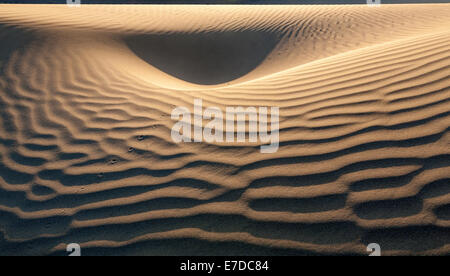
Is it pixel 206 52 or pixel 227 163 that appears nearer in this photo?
pixel 227 163

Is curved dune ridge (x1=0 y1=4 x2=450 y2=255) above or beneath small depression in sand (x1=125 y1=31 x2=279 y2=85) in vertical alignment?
beneath

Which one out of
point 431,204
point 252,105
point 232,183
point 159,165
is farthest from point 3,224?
point 431,204

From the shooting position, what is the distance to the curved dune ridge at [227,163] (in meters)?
1.62

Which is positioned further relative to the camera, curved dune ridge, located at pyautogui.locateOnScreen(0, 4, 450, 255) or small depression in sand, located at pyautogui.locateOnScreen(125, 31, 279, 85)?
small depression in sand, located at pyautogui.locateOnScreen(125, 31, 279, 85)

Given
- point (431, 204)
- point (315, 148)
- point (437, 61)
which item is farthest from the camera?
point (437, 61)

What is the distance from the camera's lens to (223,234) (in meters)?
1.64

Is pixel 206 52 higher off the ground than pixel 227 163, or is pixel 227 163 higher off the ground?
pixel 206 52

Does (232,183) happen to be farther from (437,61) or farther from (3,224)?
(437,61)

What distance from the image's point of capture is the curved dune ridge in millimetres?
1616

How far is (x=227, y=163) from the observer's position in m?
2.12

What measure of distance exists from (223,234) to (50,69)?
360 centimetres

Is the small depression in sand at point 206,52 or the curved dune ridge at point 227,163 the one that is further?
the small depression in sand at point 206,52

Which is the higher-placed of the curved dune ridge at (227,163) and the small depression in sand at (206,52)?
the small depression in sand at (206,52)
